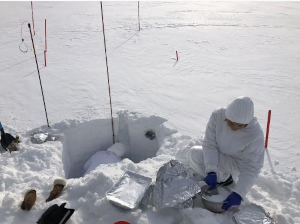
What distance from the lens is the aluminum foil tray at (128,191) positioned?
2566 mm

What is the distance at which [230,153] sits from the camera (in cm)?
291

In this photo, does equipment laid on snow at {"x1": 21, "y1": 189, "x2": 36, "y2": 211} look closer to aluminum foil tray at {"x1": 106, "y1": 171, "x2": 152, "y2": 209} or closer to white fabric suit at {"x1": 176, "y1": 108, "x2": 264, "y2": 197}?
aluminum foil tray at {"x1": 106, "y1": 171, "x2": 152, "y2": 209}

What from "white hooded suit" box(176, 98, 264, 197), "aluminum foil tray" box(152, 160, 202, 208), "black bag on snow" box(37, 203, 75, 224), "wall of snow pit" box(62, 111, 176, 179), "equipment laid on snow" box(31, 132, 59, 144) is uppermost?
"white hooded suit" box(176, 98, 264, 197)

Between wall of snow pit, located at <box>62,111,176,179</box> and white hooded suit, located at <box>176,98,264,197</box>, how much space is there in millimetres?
1260

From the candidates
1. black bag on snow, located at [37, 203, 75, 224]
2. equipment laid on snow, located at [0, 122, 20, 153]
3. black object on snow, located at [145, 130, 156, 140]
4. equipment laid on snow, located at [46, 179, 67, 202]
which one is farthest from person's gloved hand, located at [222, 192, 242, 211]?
equipment laid on snow, located at [0, 122, 20, 153]

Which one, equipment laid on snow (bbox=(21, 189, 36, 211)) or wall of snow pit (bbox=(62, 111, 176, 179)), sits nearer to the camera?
equipment laid on snow (bbox=(21, 189, 36, 211))

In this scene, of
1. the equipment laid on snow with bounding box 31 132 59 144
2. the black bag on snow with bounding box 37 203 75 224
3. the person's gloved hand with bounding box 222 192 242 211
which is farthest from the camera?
the equipment laid on snow with bounding box 31 132 59 144

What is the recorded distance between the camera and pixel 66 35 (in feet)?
31.8

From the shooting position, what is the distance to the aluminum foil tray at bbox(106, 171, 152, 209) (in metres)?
2.57

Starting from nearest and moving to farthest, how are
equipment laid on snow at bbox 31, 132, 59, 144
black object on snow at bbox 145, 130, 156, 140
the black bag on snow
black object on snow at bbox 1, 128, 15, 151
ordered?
1. the black bag on snow
2. black object on snow at bbox 1, 128, 15, 151
3. equipment laid on snow at bbox 31, 132, 59, 144
4. black object on snow at bbox 145, 130, 156, 140

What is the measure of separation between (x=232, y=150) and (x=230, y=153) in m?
0.07

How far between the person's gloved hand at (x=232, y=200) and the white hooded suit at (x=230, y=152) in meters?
0.04

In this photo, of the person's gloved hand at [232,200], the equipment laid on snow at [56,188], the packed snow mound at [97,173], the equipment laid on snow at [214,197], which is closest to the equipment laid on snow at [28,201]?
the packed snow mound at [97,173]

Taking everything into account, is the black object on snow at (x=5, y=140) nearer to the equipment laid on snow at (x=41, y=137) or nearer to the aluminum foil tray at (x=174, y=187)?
the equipment laid on snow at (x=41, y=137)
